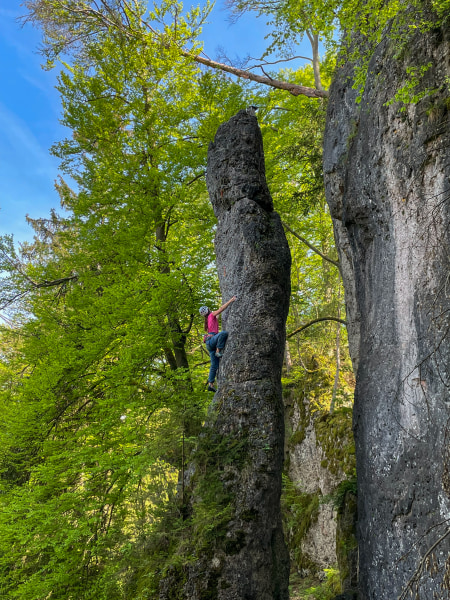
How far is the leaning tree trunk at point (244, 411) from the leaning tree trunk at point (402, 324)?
1.26m

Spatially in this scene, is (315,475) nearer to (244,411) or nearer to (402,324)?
(244,411)

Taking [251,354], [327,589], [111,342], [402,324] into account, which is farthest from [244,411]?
[327,589]

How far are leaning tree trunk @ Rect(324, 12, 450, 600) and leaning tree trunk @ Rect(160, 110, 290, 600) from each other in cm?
126

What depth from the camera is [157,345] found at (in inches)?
288

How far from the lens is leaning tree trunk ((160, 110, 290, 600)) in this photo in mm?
4227

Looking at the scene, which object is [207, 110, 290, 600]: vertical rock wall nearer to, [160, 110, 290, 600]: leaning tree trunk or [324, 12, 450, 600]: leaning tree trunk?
[160, 110, 290, 600]: leaning tree trunk

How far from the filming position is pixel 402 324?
4.85 meters

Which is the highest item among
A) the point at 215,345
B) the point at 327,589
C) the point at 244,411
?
the point at 215,345

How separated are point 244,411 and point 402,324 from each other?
2.47m

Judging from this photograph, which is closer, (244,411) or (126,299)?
(244,411)

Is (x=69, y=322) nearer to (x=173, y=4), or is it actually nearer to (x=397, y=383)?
(x=397, y=383)

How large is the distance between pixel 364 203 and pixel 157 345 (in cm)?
461

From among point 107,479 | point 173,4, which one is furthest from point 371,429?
point 173,4

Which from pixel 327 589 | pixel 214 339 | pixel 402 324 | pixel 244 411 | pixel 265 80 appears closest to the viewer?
pixel 402 324
